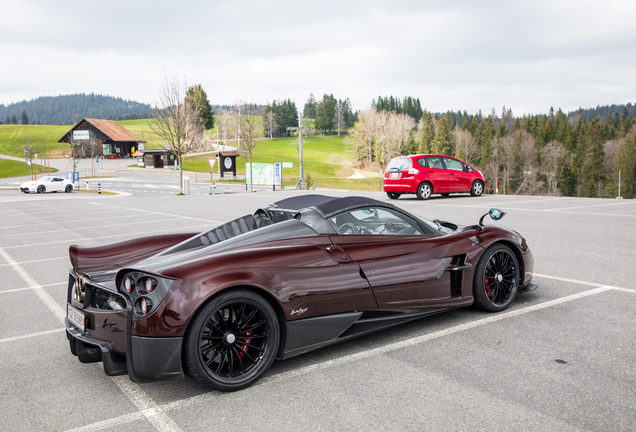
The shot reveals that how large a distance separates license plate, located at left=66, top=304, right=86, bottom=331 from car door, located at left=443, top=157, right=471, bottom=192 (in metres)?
17.4

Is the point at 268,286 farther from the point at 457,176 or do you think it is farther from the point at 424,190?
the point at 457,176

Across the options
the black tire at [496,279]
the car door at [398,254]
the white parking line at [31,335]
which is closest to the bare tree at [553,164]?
the black tire at [496,279]

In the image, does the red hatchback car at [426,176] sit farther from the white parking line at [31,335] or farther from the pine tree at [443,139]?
the pine tree at [443,139]

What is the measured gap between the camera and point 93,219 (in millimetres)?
15102

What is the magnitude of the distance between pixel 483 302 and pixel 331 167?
79.1 m

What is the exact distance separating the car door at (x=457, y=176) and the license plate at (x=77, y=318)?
17.4 meters

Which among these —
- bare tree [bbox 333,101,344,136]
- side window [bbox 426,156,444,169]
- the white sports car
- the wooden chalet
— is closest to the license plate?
side window [bbox 426,156,444,169]

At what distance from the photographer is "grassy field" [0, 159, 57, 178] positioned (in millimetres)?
65363

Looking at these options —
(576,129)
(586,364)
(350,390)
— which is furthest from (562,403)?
(576,129)

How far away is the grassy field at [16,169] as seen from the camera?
2573 inches

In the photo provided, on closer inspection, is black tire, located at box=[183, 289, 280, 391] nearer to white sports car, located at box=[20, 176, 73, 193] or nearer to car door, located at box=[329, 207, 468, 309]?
car door, located at box=[329, 207, 468, 309]

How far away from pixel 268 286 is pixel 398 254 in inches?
49.6

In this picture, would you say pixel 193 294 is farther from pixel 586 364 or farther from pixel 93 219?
pixel 93 219

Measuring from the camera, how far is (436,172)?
18.9m
